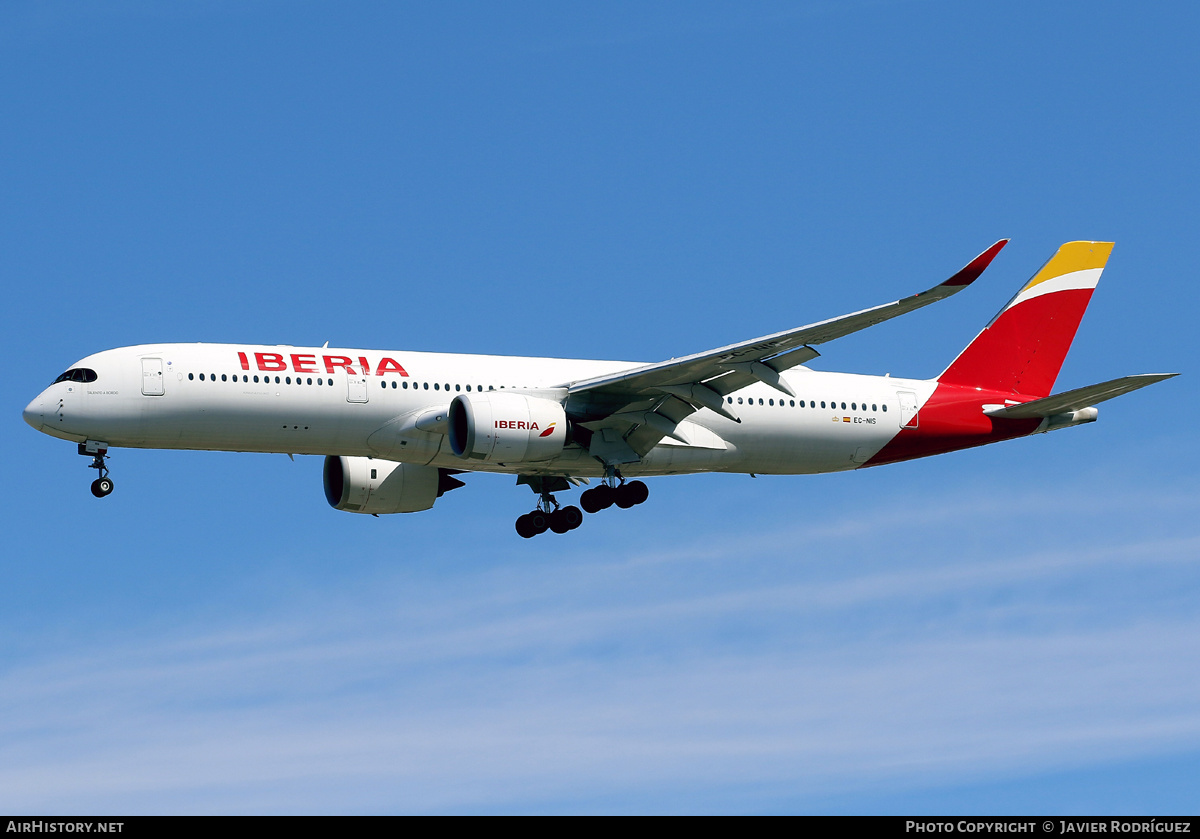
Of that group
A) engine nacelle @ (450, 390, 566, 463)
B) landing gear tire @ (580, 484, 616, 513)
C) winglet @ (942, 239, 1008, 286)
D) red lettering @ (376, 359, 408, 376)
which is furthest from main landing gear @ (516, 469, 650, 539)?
winglet @ (942, 239, 1008, 286)

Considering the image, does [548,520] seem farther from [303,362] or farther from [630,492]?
[303,362]

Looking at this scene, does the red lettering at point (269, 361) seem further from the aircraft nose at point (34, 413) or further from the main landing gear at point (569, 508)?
the main landing gear at point (569, 508)

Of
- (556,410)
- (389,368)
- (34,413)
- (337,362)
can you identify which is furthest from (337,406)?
(34,413)

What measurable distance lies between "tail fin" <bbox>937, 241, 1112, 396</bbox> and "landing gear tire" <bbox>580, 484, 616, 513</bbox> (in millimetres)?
10285

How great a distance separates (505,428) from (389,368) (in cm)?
333

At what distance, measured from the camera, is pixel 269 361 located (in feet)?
126

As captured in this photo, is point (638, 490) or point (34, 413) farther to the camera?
point (638, 490)

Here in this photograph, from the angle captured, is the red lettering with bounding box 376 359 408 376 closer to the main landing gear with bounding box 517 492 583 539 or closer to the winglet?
the main landing gear with bounding box 517 492 583 539

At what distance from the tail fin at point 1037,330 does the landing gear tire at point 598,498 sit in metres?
10.3

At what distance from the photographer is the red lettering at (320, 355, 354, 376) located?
3869 centimetres

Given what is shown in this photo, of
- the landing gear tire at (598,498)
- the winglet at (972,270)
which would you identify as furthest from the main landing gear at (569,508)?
the winglet at (972,270)

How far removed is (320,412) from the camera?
38219 millimetres
